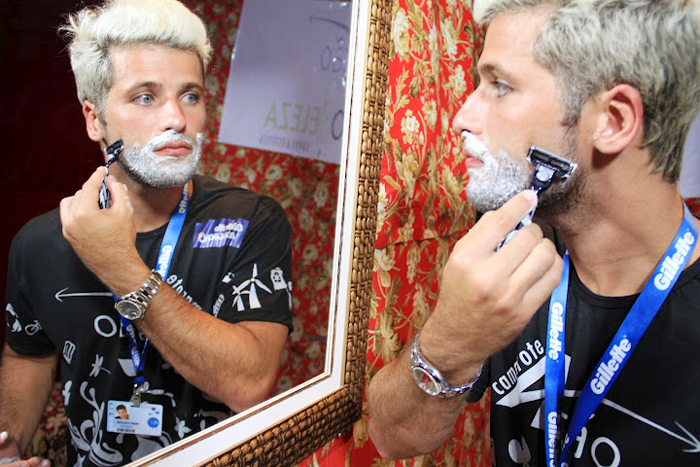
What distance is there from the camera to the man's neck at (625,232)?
2.99ft

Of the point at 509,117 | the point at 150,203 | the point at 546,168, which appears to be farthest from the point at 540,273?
the point at 150,203

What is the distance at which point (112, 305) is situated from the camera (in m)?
0.68

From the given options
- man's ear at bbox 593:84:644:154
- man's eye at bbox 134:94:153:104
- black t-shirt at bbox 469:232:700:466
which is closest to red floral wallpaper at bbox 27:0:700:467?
man's eye at bbox 134:94:153:104

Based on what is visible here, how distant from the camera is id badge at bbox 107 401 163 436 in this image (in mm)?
683

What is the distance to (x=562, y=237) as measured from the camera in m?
1.03

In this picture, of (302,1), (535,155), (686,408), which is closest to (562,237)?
(535,155)

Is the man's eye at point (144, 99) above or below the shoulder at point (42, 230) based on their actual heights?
above

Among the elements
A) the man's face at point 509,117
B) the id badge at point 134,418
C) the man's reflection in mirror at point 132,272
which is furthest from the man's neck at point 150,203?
the man's face at point 509,117

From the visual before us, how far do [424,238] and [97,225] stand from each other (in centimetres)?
90

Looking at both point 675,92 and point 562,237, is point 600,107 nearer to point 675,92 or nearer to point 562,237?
point 675,92

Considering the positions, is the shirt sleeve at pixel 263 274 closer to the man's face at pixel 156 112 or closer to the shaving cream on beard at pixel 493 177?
the man's face at pixel 156 112

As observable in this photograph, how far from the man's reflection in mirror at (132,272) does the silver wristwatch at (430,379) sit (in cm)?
28

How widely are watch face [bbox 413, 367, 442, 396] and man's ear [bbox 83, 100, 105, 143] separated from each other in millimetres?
577

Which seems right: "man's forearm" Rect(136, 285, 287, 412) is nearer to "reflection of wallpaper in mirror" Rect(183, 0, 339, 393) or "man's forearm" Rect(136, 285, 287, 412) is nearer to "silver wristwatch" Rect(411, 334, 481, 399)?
"reflection of wallpaper in mirror" Rect(183, 0, 339, 393)
